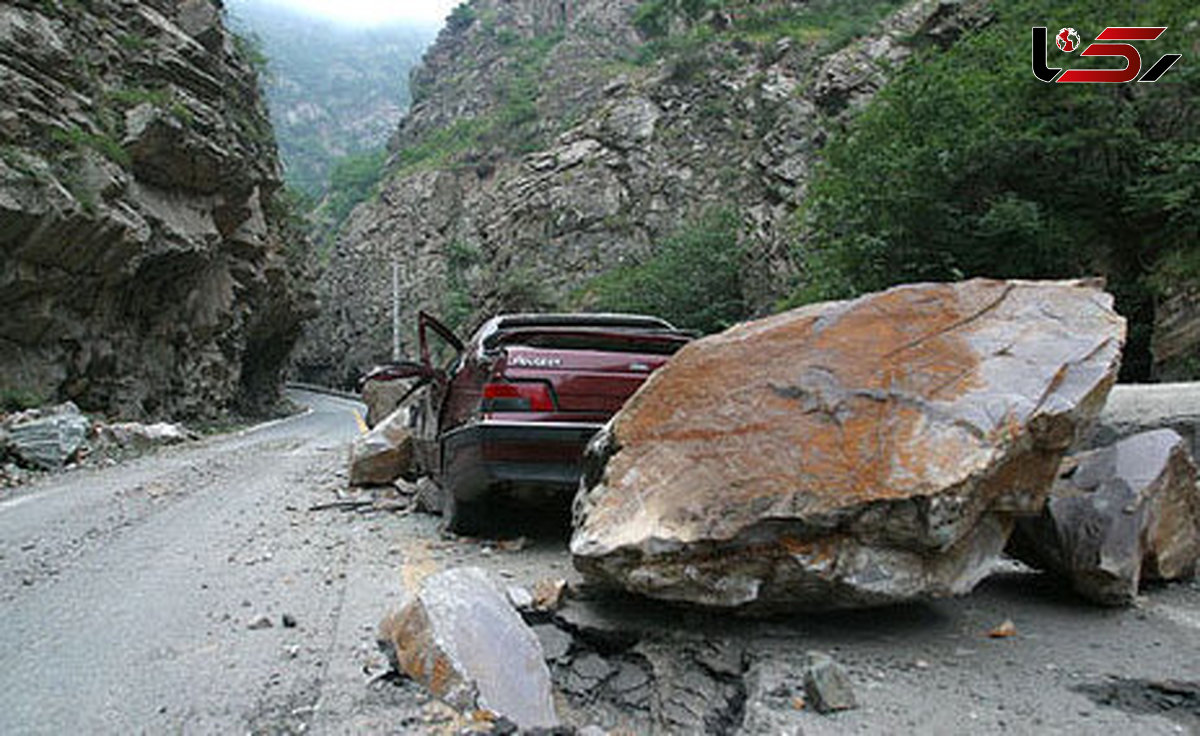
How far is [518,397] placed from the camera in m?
4.59

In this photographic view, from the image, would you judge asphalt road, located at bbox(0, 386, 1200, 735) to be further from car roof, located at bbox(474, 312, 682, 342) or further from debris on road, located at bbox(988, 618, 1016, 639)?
car roof, located at bbox(474, 312, 682, 342)

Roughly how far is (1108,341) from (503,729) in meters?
2.93

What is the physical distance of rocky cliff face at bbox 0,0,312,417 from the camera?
52.5 feet

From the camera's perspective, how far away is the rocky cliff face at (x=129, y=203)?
630 inches

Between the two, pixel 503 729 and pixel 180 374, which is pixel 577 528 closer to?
pixel 503 729

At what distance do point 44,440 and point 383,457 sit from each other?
23.7 feet

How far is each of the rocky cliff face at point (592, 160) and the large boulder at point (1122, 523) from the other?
1727 centimetres

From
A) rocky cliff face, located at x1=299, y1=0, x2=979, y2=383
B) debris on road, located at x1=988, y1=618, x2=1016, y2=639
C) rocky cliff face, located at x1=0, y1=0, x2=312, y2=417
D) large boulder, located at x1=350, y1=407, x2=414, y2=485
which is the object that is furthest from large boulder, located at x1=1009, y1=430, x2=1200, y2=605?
rocky cliff face, located at x1=0, y1=0, x2=312, y2=417

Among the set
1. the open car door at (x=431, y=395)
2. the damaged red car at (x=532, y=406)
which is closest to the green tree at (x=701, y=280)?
the open car door at (x=431, y=395)

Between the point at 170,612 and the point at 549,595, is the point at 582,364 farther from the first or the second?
the point at 170,612

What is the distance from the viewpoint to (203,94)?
23.9 metres

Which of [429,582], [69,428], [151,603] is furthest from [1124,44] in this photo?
[69,428]

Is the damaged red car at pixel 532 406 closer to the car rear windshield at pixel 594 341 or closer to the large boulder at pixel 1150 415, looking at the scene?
the car rear windshield at pixel 594 341

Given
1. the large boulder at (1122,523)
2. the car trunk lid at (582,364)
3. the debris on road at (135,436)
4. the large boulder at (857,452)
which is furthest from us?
the debris on road at (135,436)
